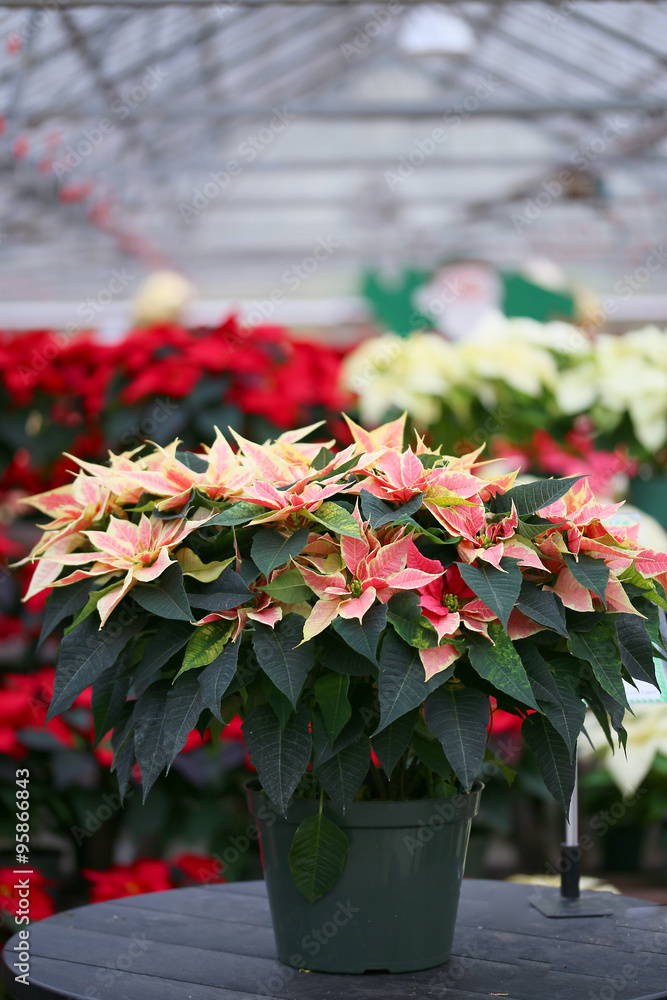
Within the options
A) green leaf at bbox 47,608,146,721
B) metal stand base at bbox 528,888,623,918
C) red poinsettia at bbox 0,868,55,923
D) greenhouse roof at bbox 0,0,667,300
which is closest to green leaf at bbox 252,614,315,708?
green leaf at bbox 47,608,146,721

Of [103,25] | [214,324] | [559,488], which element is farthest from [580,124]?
[559,488]

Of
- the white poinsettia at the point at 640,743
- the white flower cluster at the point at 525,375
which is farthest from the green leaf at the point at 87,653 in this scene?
the white flower cluster at the point at 525,375

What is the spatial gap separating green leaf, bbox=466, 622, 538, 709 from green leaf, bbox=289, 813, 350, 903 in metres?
0.18

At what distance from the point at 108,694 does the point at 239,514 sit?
20 centimetres

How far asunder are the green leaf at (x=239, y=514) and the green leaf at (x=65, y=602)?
123 millimetres

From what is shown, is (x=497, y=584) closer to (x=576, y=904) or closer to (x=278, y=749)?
(x=278, y=749)

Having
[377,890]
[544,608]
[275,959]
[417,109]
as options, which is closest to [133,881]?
[275,959]

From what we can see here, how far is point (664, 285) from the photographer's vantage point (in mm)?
8938

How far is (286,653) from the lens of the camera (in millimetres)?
709

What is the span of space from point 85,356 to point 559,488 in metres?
1.28

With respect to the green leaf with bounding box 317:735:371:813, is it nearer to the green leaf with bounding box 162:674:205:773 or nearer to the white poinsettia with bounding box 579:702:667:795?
the green leaf with bounding box 162:674:205:773

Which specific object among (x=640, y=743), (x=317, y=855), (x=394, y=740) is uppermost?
(x=394, y=740)

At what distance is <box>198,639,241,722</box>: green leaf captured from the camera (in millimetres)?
693

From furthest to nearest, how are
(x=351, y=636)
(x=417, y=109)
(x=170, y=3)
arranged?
(x=417, y=109) → (x=170, y=3) → (x=351, y=636)
